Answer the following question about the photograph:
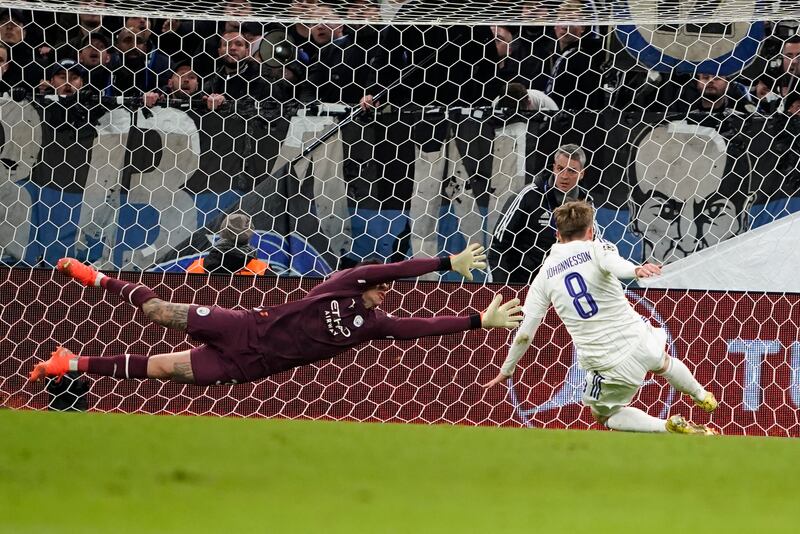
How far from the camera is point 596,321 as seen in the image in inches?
192

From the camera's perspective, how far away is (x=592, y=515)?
8.83 feet

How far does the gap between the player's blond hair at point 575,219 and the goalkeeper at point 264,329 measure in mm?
411

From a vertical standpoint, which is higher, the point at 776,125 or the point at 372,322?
the point at 776,125

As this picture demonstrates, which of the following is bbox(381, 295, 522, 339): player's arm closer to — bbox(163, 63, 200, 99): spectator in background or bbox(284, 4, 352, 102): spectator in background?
bbox(284, 4, 352, 102): spectator in background

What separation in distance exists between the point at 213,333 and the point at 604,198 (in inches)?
94.1

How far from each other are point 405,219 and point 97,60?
2154mm

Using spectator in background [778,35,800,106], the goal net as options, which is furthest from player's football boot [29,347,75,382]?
spectator in background [778,35,800,106]

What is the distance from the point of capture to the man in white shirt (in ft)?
15.7

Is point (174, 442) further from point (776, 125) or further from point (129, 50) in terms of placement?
point (776, 125)

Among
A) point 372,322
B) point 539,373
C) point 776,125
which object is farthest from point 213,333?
point 776,125

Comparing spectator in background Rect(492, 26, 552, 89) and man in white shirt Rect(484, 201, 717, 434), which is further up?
spectator in background Rect(492, 26, 552, 89)

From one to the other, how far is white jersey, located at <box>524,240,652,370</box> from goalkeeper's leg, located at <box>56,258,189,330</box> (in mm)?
1617

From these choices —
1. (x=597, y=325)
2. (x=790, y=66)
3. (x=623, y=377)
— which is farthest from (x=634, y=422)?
(x=790, y=66)

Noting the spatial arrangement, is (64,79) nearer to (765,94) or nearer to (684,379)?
(684,379)
